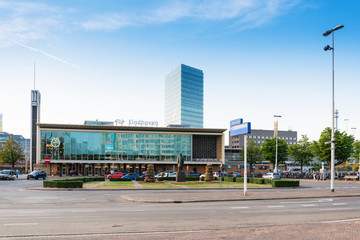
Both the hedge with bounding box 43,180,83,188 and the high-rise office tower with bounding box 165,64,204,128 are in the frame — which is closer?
the hedge with bounding box 43,180,83,188

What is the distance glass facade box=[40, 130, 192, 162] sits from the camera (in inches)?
3317

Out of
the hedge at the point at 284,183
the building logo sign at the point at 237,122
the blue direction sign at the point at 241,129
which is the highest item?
the building logo sign at the point at 237,122

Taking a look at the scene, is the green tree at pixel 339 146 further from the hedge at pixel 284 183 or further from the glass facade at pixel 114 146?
the glass facade at pixel 114 146

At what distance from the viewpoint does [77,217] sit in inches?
602

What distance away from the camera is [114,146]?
289ft

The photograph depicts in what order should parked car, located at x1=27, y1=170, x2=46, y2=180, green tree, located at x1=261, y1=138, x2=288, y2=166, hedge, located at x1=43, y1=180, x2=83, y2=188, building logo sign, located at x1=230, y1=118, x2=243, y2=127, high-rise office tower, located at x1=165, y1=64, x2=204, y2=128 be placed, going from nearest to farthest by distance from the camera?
1. building logo sign, located at x1=230, y1=118, x2=243, y2=127
2. hedge, located at x1=43, y1=180, x2=83, y2=188
3. parked car, located at x1=27, y1=170, x2=46, y2=180
4. green tree, located at x1=261, y1=138, x2=288, y2=166
5. high-rise office tower, located at x1=165, y1=64, x2=204, y2=128

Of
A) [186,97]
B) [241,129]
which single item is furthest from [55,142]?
[186,97]

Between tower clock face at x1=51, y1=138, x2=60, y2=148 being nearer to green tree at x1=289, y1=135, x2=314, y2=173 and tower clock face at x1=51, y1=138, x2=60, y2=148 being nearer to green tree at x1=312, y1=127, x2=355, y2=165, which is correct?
green tree at x1=289, y1=135, x2=314, y2=173

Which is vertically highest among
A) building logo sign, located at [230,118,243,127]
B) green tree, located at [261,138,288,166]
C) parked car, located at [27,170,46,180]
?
building logo sign, located at [230,118,243,127]

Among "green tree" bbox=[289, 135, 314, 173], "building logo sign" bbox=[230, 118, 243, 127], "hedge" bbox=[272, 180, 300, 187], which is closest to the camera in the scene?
"building logo sign" bbox=[230, 118, 243, 127]

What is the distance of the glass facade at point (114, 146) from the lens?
84.2m

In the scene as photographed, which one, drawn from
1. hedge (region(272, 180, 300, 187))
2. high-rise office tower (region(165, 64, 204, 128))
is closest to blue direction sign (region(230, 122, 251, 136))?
hedge (region(272, 180, 300, 187))

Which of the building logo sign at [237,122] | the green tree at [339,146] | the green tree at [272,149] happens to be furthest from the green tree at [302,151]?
the building logo sign at [237,122]

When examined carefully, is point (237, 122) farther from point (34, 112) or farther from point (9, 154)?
point (34, 112)
